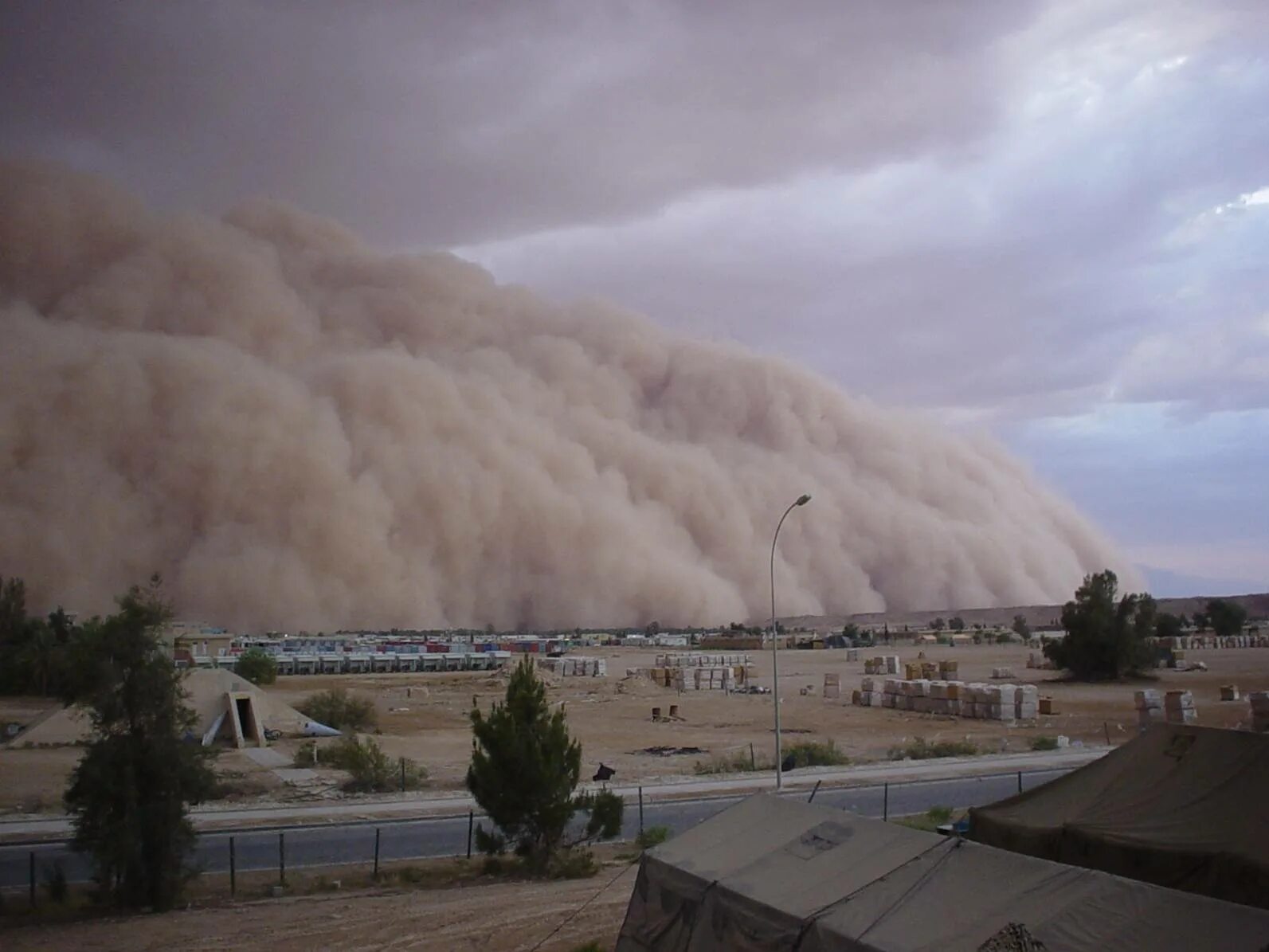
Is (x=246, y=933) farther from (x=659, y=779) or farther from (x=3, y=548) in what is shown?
(x=3, y=548)

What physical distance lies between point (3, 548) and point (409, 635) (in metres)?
20.7

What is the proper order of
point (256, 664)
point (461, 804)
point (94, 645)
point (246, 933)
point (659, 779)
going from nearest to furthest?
point (246, 933)
point (94, 645)
point (461, 804)
point (659, 779)
point (256, 664)

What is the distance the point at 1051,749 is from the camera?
2038 cm

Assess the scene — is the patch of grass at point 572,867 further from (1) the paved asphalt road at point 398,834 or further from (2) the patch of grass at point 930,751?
(2) the patch of grass at point 930,751

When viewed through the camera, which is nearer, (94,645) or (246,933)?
(246,933)

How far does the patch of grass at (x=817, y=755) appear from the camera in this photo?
19.2 metres

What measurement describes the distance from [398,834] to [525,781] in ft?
10.7

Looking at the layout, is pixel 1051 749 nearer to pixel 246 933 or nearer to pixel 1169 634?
pixel 246 933

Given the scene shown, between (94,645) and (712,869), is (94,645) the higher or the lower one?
the higher one

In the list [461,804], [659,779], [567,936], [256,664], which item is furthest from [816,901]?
[256,664]

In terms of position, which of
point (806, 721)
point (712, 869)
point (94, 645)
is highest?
point (94, 645)

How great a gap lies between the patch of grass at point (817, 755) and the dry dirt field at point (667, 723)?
65 cm

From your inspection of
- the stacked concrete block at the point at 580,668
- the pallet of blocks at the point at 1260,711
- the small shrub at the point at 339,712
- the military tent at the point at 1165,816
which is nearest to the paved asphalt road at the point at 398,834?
the pallet of blocks at the point at 1260,711

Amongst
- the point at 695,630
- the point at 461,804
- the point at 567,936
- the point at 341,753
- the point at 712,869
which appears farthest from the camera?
the point at 695,630
